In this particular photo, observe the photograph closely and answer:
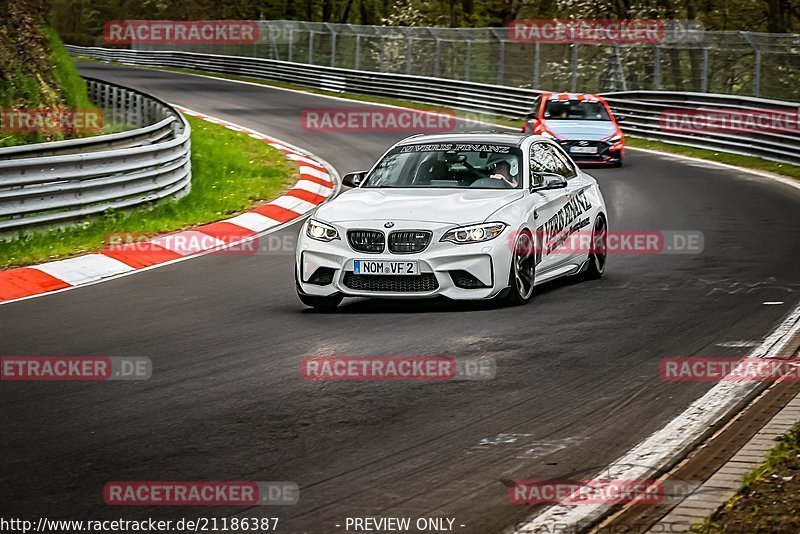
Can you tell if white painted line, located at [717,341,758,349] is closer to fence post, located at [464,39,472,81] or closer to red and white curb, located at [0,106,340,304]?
red and white curb, located at [0,106,340,304]

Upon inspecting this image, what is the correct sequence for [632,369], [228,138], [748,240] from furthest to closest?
[228,138] → [748,240] → [632,369]

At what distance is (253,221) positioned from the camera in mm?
17484

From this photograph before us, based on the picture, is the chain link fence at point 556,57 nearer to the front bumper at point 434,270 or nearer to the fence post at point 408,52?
the fence post at point 408,52

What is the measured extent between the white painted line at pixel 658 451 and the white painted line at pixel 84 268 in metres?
7.05

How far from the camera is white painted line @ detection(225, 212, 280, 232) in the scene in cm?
1708

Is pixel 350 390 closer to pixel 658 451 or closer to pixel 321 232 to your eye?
pixel 658 451

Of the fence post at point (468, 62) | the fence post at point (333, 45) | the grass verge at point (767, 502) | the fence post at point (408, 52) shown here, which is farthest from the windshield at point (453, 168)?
the fence post at point (333, 45)

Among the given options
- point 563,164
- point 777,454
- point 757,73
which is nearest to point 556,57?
point 757,73

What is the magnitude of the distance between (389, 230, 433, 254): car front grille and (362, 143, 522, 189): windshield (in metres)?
1.16

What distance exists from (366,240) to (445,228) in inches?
25.6

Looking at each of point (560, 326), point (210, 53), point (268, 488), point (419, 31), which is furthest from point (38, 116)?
point (210, 53)

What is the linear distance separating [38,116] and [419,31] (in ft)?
81.8

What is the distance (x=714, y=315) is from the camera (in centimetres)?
1038

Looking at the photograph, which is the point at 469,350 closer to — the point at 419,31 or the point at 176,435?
the point at 176,435
